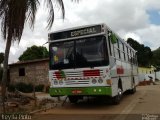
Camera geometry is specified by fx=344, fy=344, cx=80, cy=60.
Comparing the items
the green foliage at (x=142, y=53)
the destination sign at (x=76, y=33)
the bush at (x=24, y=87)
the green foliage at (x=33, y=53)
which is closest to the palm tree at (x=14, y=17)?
the destination sign at (x=76, y=33)

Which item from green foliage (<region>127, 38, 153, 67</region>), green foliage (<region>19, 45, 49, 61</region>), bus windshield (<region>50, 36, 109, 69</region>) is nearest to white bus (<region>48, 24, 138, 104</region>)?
bus windshield (<region>50, 36, 109, 69</region>)

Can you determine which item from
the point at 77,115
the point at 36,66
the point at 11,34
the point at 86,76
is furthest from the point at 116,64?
the point at 36,66

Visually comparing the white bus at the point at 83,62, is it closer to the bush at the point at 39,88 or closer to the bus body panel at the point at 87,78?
the bus body panel at the point at 87,78

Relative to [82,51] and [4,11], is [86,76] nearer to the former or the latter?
[82,51]

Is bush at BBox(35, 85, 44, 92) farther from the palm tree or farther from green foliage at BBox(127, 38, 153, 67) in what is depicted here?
green foliage at BBox(127, 38, 153, 67)

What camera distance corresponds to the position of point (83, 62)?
15.0 m

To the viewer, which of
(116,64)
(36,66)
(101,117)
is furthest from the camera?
(36,66)

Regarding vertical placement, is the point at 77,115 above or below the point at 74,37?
below

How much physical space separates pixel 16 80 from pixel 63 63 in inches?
941

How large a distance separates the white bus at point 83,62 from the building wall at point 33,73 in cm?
2016

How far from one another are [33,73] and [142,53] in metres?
46.9

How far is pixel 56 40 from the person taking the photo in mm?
15766

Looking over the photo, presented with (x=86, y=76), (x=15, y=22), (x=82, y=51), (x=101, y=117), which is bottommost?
(x=101, y=117)

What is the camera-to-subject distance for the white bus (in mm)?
14703
